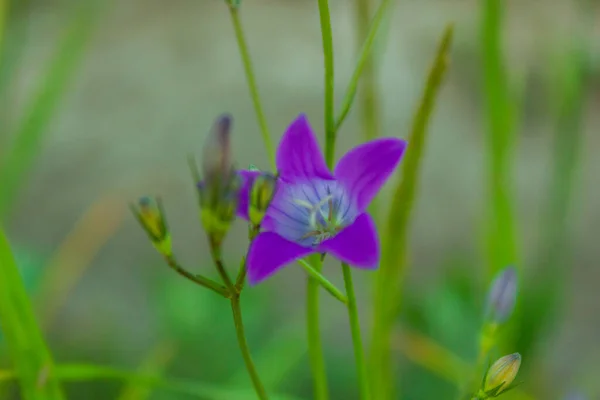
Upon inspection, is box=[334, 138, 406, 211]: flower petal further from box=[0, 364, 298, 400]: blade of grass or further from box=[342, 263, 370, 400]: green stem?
box=[0, 364, 298, 400]: blade of grass

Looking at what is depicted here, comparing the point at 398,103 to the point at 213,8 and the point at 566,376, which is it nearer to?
the point at 213,8

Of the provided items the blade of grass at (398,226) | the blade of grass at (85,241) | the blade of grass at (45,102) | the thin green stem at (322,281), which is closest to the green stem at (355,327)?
the thin green stem at (322,281)

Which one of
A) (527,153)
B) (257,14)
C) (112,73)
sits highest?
(257,14)

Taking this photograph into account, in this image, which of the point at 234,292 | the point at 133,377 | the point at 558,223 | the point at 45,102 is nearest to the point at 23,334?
the point at 133,377

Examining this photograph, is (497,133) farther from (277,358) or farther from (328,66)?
(277,358)

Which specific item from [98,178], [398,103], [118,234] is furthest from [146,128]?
[398,103]
